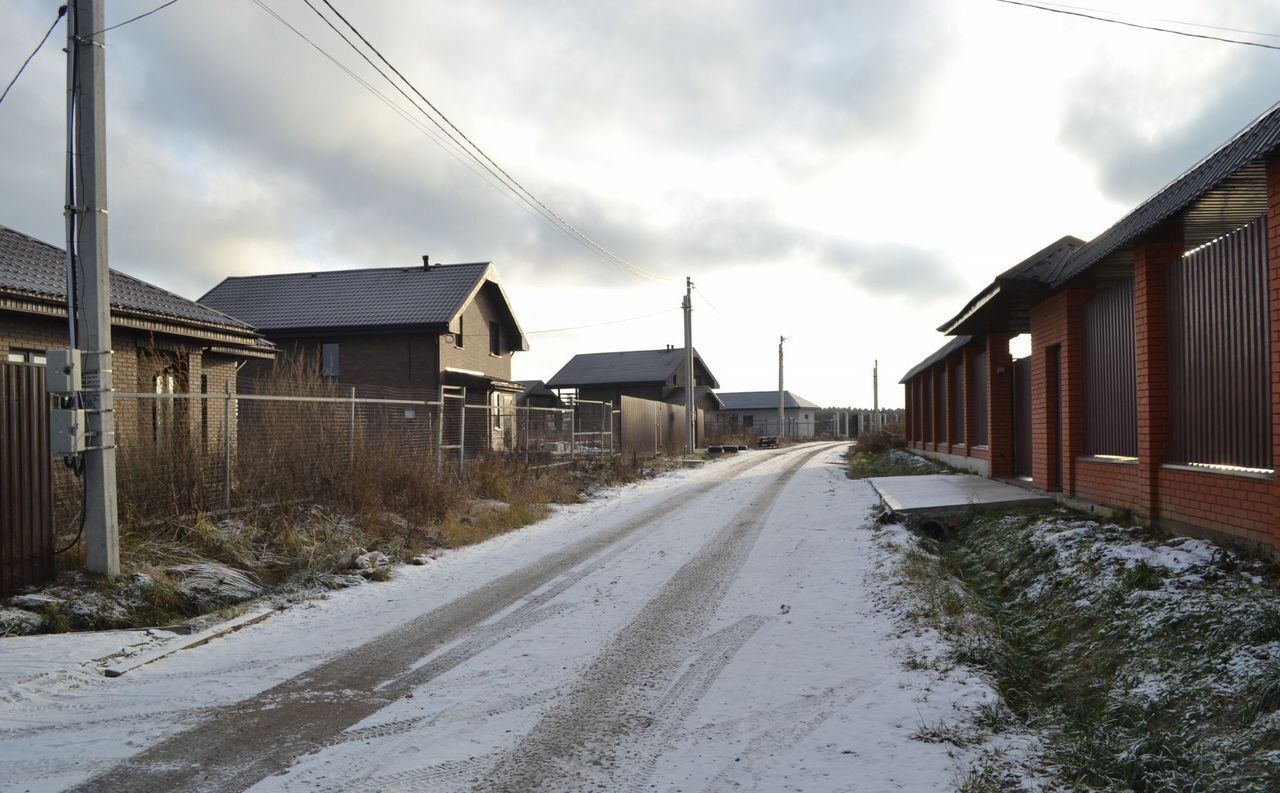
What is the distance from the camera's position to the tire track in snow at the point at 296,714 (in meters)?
3.77

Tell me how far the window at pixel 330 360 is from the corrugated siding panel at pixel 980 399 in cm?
1903

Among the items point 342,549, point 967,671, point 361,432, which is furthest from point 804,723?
point 361,432

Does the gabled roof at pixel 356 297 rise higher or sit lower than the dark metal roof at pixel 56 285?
higher

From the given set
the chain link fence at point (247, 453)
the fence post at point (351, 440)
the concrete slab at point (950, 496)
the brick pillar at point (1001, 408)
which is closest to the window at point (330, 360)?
the chain link fence at point (247, 453)

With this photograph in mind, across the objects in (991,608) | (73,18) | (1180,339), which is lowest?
(991,608)

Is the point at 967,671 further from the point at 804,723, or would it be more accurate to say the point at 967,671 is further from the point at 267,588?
the point at 267,588

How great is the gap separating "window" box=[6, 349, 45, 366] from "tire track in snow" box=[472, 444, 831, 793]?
10263 mm

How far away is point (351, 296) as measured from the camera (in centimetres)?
2855

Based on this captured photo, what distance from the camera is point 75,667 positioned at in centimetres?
538

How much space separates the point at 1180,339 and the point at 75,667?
30.5ft

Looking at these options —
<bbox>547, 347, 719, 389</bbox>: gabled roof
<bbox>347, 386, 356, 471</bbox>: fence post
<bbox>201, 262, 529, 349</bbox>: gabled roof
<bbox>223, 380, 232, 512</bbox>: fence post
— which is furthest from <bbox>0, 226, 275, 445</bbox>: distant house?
<bbox>547, 347, 719, 389</bbox>: gabled roof

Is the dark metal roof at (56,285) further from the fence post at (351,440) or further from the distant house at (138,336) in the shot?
the fence post at (351,440)

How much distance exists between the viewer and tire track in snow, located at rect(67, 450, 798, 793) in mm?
3773

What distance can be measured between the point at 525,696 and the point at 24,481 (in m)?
5.10
